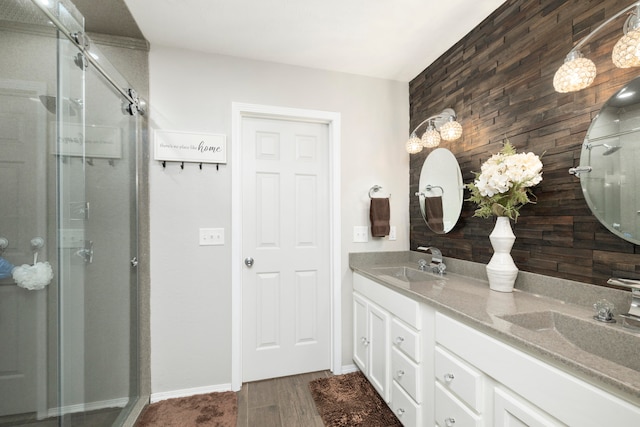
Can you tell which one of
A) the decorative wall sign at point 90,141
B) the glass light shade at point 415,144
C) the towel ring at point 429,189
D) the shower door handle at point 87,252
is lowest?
the shower door handle at point 87,252

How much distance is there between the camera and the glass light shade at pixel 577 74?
1047 mm

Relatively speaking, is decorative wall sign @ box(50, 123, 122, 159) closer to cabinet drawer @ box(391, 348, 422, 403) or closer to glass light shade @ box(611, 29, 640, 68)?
cabinet drawer @ box(391, 348, 422, 403)

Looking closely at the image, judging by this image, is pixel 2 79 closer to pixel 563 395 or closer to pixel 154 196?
pixel 154 196

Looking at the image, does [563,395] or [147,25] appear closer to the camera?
A: [563,395]

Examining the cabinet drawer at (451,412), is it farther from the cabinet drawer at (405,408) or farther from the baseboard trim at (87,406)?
the baseboard trim at (87,406)

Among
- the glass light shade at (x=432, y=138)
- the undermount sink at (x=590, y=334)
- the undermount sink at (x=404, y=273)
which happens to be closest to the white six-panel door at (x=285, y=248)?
the undermount sink at (x=404, y=273)

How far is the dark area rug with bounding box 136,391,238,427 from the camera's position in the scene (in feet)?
5.34

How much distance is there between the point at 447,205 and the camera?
75.6 inches

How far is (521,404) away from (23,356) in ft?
6.68

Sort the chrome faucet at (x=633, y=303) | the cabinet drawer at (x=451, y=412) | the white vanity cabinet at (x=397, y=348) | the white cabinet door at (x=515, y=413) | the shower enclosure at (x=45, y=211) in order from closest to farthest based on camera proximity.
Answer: the white cabinet door at (x=515, y=413)
the chrome faucet at (x=633, y=303)
the cabinet drawer at (x=451, y=412)
the shower enclosure at (x=45, y=211)
the white vanity cabinet at (x=397, y=348)

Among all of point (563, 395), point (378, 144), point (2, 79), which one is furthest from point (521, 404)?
point (2, 79)

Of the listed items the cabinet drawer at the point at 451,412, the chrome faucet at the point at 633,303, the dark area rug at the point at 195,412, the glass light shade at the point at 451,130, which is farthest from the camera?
the glass light shade at the point at 451,130

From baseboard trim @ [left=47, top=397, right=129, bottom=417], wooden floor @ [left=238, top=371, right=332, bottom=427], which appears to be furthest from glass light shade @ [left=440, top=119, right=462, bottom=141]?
baseboard trim @ [left=47, top=397, right=129, bottom=417]

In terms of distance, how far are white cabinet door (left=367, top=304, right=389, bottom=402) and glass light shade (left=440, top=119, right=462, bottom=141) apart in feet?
3.99
